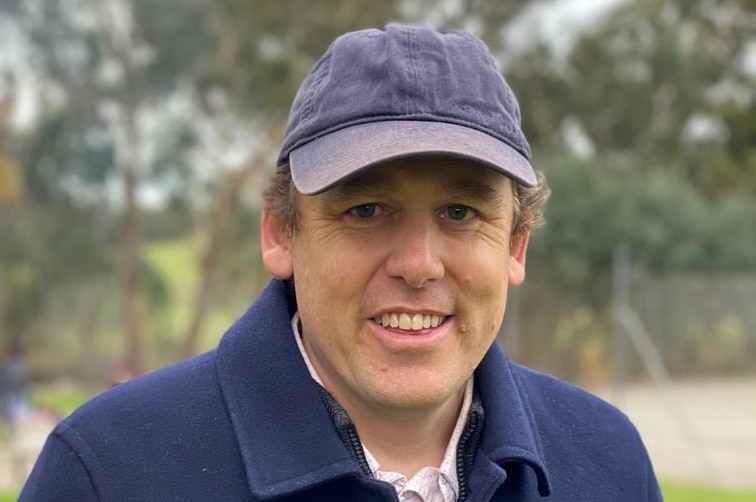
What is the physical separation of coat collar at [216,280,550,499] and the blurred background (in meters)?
15.7

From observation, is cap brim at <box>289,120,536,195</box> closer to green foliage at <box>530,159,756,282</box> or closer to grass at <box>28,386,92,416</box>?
green foliage at <box>530,159,756,282</box>

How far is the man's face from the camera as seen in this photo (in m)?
1.84

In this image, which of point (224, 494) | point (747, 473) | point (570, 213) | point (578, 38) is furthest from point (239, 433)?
point (578, 38)

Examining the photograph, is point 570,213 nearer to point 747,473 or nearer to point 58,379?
point 747,473

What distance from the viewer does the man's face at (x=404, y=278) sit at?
1.84m

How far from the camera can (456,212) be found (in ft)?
6.17

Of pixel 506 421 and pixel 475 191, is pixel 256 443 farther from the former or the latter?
pixel 475 191

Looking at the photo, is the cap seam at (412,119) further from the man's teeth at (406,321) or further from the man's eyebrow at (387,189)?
the man's teeth at (406,321)

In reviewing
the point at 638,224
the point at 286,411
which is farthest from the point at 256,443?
the point at 638,224

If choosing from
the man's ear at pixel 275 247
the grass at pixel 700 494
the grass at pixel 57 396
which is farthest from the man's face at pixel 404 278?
the grass at pixel 57 396

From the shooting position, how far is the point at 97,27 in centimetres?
2612

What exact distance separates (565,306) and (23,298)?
1538 centimetres

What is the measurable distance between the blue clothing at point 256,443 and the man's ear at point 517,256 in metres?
0.15

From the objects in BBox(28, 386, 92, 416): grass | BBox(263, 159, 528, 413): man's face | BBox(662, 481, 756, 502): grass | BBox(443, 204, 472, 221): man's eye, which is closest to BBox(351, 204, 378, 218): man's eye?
BBox(263, 159, 528, 413): man's face
